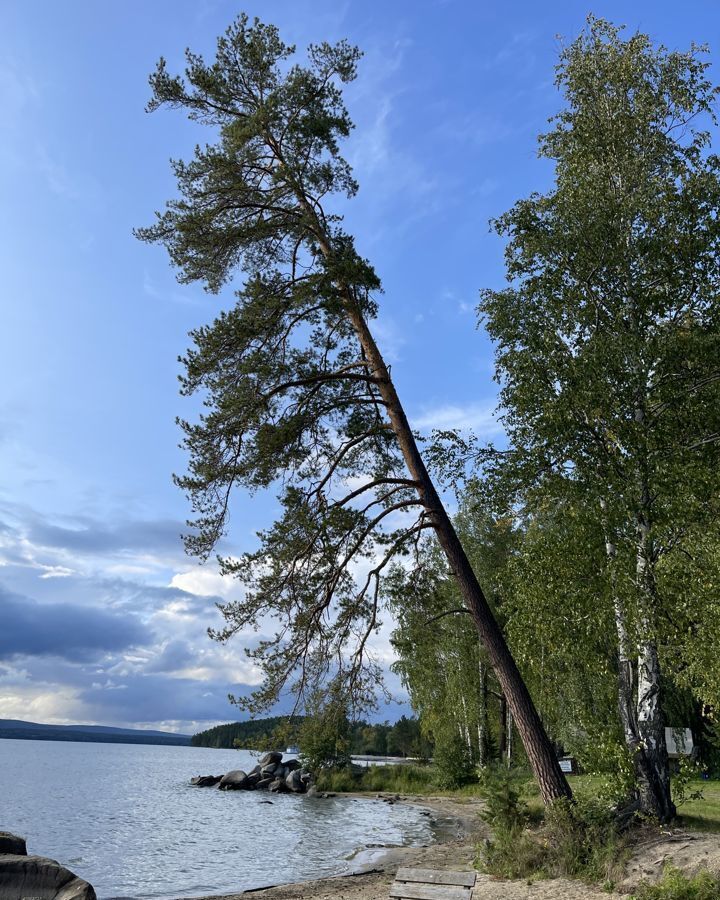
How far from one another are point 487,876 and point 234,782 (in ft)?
160

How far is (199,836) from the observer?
84.9ft

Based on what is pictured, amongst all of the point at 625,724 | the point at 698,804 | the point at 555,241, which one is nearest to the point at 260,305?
the point at 555,241

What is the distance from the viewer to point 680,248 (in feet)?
46.5

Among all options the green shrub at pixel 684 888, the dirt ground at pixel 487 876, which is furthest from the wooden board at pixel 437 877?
the green shrub at pixel 684 888

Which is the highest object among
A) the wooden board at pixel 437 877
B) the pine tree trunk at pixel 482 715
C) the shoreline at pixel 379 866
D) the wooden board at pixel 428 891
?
the pine tree trunk at pixel 482 715

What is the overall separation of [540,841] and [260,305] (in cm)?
1062

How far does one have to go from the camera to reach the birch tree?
40.5 ft

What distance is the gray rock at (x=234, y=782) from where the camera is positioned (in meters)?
55.1

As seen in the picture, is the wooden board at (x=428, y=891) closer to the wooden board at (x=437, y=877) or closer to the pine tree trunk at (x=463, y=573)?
the wooden board at (x=437, y=877)

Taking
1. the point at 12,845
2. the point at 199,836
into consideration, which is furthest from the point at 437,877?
the point at 199,836

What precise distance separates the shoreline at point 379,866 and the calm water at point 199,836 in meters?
0.74

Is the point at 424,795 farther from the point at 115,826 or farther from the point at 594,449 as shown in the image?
the point at 594,449

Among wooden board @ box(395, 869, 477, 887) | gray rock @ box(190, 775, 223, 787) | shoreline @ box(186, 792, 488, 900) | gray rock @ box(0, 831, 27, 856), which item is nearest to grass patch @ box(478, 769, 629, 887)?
shoreline @ box(186, 792, 488, 900)

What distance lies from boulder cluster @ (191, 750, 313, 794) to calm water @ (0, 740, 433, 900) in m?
2.45
